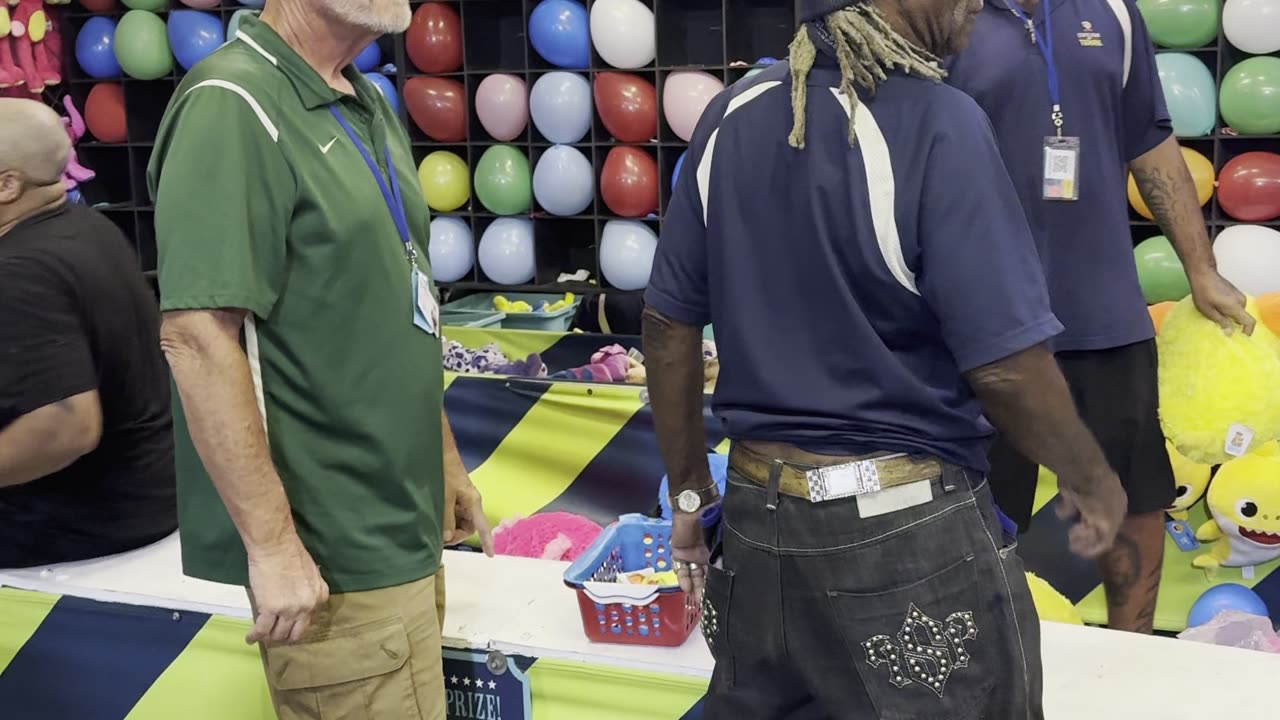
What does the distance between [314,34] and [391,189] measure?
0.72 ft

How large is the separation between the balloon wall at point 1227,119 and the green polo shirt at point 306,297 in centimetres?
360

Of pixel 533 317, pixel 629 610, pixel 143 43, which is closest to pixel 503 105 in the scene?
pixel 533 317

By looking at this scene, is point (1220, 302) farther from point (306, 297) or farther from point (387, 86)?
point (387, 86)

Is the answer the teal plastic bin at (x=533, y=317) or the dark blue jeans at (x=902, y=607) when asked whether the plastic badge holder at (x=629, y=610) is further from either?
the teal plastic bin at (x=533, y=317)

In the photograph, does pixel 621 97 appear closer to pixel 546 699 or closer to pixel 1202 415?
pixel 1202 415

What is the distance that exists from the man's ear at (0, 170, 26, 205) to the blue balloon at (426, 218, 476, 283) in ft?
12.7

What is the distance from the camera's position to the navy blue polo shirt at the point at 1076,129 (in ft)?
7.71

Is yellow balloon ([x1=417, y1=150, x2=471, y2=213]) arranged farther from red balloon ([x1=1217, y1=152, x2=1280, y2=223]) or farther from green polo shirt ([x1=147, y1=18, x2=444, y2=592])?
green polo shirt ([x1=147, y1=18, x2=444, y2=592])

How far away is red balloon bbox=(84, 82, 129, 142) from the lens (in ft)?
22.6

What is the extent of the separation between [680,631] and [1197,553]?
1.94m

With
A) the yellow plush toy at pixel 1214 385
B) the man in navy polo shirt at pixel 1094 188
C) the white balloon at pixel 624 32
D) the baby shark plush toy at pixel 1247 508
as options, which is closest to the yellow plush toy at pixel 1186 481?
the baby shark plush toy at pixel 1247 508

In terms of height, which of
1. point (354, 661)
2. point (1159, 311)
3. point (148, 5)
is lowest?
point (354, 661)

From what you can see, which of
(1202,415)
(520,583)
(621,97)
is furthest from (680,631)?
(621,97)

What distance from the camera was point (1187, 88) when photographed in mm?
4754
